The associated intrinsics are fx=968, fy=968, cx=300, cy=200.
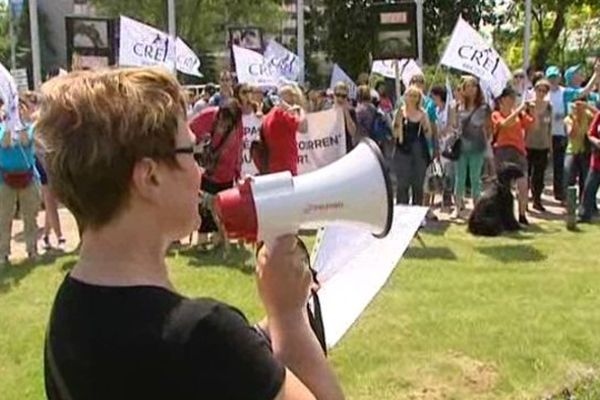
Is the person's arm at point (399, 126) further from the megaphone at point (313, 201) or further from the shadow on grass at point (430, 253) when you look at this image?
the megaphone at point (313, 201)

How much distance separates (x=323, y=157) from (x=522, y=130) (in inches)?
89.3

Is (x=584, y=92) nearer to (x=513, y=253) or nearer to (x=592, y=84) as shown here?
(x=592, y=84)

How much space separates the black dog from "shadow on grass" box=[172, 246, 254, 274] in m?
2.54

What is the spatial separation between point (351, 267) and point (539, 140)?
9.57m

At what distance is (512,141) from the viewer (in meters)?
10.6

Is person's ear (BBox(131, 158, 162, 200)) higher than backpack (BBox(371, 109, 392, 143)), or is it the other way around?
person's ear (BBox(131, 158, 162, 200))

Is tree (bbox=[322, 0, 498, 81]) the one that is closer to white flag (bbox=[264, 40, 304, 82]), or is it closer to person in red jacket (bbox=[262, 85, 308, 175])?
white flag (bbox=[264, 40, 304, 82])

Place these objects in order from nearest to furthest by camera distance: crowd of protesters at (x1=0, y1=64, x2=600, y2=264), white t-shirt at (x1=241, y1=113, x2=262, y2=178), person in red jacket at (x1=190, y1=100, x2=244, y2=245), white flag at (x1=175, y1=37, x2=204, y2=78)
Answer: person in red jacket at (x1=190, y1=100, x2=244, y2=245) < crowd of protesters at (x1=0, y1=64, x2=600, y2=264) < white t-shirt at (x1=241, y1=113, x2=262, y2=178) < white flag at (x1=175, y1=37, x2=204, y2=78)

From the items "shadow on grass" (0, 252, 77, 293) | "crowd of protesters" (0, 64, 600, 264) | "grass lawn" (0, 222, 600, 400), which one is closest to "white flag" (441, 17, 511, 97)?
"crowd of protesters" (0, 64, 600, 264)

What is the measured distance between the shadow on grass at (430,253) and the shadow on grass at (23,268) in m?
2.99

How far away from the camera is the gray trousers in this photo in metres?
9.91

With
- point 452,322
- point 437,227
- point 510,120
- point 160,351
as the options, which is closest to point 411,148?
point 437,227

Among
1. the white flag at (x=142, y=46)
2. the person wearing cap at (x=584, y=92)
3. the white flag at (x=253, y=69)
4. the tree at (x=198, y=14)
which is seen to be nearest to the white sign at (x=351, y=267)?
the person wearing cap at (x=584, y=92)

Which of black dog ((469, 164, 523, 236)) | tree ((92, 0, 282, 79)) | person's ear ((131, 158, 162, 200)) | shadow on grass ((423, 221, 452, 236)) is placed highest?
tree ((92, 0, 282, 79))
